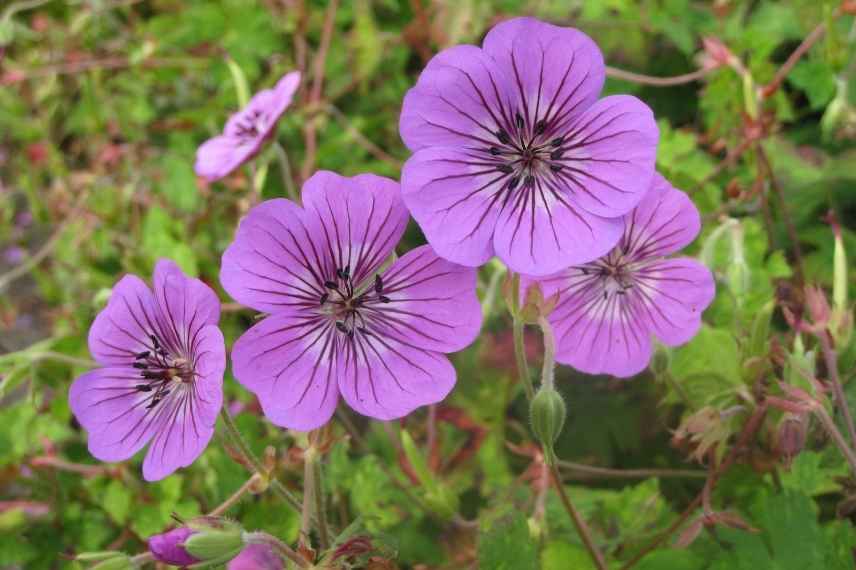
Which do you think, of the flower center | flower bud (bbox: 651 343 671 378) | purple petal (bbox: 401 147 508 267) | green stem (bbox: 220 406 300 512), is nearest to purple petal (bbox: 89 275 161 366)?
green stem (bbox: 220 406 300 512)

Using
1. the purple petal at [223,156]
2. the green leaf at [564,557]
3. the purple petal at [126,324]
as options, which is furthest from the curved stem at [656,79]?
the purple petal at [126,324]

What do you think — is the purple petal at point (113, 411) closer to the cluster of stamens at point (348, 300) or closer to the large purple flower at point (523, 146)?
the cluster of stamens at point (348, 300)

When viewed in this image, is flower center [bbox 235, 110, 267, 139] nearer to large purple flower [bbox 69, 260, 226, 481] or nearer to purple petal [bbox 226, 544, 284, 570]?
large purple flower [bbox 69, 260, 226, 481]

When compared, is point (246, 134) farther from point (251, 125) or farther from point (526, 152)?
point (526, 152)

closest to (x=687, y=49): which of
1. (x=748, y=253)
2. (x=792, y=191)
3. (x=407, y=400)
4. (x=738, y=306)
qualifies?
(x=792, y=191)

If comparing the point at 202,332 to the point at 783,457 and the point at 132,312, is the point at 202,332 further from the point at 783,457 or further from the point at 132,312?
the point at 783,457

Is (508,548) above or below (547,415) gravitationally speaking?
below

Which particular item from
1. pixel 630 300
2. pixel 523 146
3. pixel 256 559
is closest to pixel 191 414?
pixel 256 559
